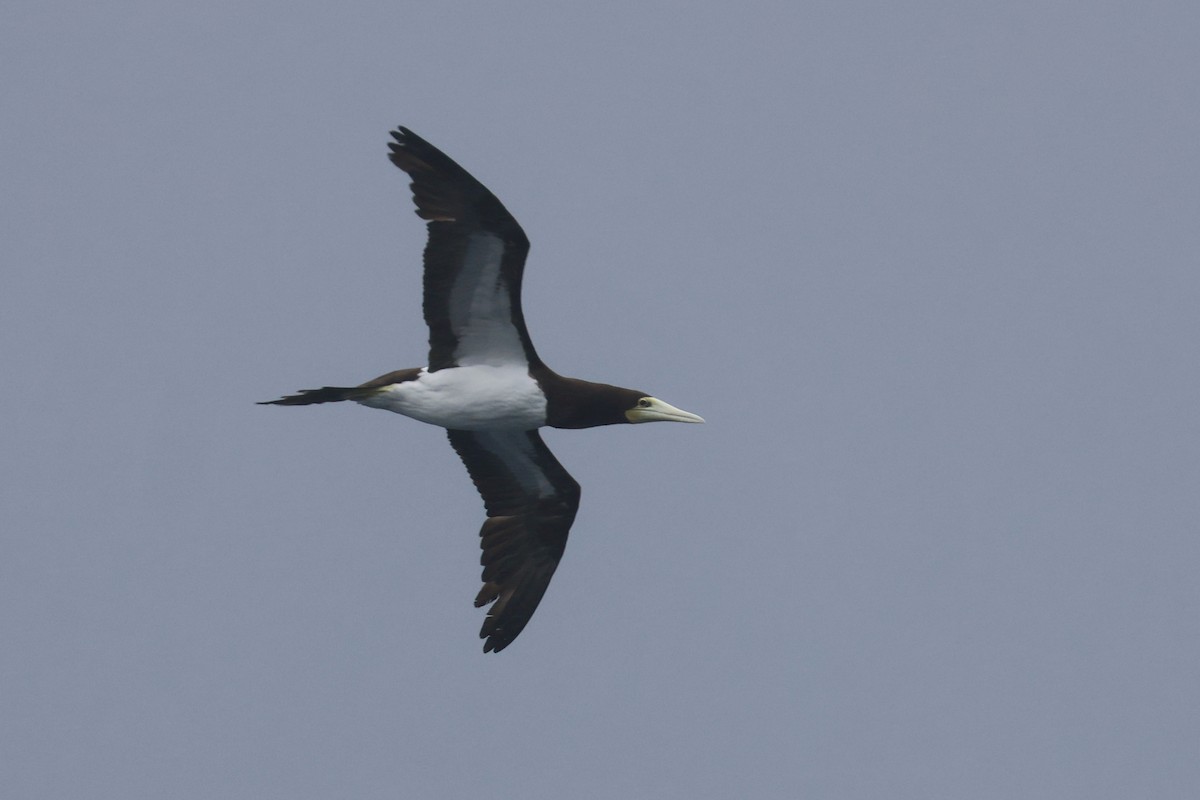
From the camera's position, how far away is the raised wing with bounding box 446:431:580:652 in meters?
22.0

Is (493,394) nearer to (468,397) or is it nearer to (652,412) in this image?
(468,397)

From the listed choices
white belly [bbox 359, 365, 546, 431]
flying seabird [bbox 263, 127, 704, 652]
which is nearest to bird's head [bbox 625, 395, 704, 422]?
flying seabird [bbox 263, 127, 704, 652]

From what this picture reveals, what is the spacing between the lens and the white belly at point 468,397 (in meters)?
20.4

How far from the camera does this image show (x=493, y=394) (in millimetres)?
20562

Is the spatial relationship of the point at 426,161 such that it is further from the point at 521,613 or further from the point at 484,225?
the point at 521,613

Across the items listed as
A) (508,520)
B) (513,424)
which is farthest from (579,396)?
(508,520)

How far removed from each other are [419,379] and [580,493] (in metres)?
2.91

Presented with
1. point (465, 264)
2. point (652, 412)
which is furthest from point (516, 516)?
point (465, 264)

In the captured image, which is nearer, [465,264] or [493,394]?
[465,264]

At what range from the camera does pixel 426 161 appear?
19234 millimetres

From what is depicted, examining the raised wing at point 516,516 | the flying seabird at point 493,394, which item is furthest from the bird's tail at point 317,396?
the raised wing at point 516,516

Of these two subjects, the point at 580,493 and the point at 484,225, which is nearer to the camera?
the point at 484,225

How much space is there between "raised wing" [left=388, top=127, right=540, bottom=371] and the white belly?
0.57 ft

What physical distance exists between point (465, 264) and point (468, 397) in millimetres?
1567
